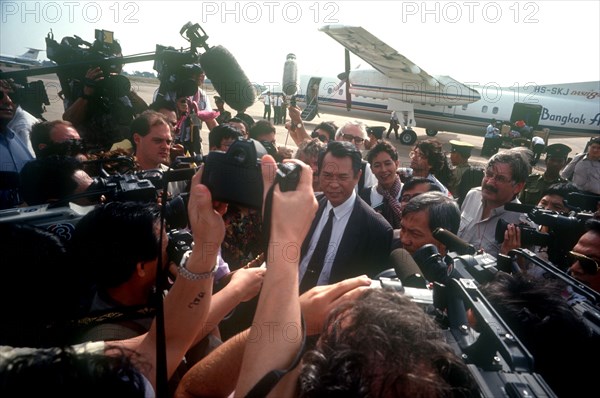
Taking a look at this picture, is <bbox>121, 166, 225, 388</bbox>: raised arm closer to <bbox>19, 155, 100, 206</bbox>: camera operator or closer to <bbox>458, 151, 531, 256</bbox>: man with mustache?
<bbox>19, 155, 100, 206</bbox>: camera operator

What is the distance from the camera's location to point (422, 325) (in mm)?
882

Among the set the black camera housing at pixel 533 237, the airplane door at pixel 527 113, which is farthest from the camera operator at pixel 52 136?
the airplane door at pixel 527 113

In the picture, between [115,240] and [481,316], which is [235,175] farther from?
[481,316]

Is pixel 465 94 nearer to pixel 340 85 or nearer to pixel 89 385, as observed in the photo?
pixel 340 85

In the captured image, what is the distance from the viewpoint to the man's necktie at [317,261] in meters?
2.49

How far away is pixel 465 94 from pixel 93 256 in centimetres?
1985

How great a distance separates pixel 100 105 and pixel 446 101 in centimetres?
1830

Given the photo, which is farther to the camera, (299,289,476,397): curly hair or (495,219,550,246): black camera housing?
(495,219,550,246): black camera housing

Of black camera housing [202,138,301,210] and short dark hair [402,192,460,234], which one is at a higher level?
A: black camera housing [202,138,301,210]

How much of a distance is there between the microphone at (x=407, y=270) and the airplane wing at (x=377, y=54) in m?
15.2

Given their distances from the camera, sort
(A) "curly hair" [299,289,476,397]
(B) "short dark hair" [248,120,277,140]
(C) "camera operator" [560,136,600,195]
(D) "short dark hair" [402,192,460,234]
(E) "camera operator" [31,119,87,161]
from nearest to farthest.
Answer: (A) "curly hair" [299,289,476,397] → (D) "short dark hair" [402,192,460,234] → (E) "camera operator" [31,119,87,161] → (B) "short dark hair" [248,120,277,140] → (C) "camera operator" [560,136,600,195]

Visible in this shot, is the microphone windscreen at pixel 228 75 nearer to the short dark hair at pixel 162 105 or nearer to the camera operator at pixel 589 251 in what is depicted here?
the short dark hair at pixel 162 105

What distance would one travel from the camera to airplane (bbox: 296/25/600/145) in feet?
58.9

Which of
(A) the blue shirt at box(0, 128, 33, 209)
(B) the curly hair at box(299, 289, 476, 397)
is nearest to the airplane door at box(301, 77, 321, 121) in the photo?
(A) the blue shirt at box(0, 128, 33, 209)
